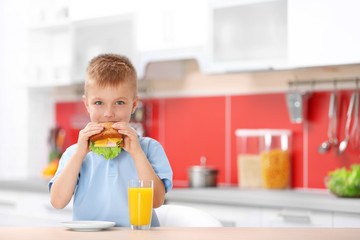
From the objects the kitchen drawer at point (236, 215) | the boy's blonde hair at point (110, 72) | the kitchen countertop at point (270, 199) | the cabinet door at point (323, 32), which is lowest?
the kitchen drawer at point (236, 215)

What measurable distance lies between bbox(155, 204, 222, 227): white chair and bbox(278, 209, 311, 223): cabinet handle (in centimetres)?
90

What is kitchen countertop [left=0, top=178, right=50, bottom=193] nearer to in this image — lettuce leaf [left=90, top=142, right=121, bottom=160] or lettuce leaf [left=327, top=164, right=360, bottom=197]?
lettuce leaf [left=327, top=164, right=360, bottom=197]

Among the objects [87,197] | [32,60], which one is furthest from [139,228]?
[32,60]

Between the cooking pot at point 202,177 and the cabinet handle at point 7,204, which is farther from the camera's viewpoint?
the cabinet handle at point 7,204

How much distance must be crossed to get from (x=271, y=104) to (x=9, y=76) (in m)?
2.17

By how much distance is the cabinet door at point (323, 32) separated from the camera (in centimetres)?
284

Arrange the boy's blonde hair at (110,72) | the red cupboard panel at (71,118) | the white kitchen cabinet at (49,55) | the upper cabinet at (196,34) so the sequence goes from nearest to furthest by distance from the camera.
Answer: the boy's blonde hair at (110,72) < the upper cabinet at (196,34) < the white kitchen cabinet at (49,55) < the red cupboard panel at (71,118)

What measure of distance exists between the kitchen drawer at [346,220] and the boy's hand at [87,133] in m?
1.34

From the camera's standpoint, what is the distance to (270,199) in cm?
289

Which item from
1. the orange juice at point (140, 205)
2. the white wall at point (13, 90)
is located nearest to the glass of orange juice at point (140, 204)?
the orange juice at point (140, 205)

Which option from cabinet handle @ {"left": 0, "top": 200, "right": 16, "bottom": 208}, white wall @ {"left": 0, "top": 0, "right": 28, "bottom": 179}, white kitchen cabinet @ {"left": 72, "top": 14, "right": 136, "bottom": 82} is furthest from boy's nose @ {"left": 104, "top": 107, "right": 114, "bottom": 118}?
white wall @ {"left": 0, "top": 0, "right": 28, "bottom": 179}

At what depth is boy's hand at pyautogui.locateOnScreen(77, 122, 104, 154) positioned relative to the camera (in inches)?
70.8

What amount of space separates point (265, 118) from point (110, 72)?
181 cm

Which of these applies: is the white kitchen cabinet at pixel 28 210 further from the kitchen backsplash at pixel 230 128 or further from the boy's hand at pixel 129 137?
the boy's hand at pixel 129 137
